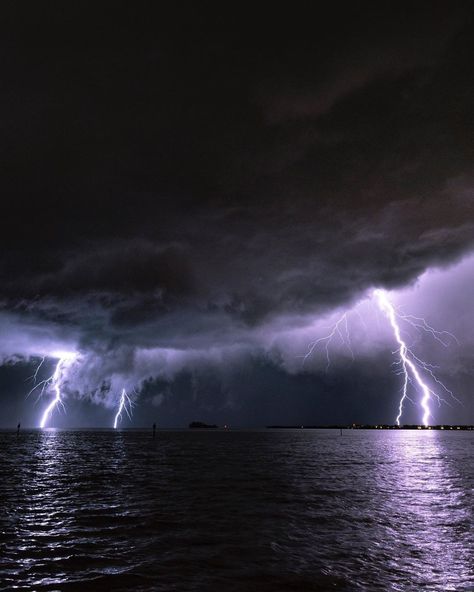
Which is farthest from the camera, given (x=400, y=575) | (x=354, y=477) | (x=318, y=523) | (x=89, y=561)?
(x=354, y=477)

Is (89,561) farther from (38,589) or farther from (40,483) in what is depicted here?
(40,483)

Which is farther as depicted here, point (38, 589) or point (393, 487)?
point (393, 487)

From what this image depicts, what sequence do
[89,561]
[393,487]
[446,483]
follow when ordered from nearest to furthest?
[89,561], [393,487], [446,483]

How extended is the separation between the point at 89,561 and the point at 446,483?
2351cm

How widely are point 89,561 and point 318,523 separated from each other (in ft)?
26.7

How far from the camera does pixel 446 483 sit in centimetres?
2655

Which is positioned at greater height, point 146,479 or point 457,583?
point 457,583

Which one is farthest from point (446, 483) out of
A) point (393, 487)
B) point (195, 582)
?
point (195, 582)

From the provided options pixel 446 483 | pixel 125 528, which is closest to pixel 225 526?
pixel 125 528

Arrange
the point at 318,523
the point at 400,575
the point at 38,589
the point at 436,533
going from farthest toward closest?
the point at 318,523, the point at 436,533, the point at 400,575, the point at 38,589

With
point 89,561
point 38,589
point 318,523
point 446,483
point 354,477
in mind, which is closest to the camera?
point 38,589

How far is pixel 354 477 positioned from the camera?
29.5 meters

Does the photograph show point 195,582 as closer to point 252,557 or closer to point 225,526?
point 252,557

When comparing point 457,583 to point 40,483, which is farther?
point 40,483
